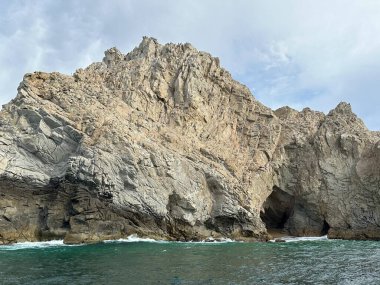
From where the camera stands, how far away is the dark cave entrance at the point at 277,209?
242ft

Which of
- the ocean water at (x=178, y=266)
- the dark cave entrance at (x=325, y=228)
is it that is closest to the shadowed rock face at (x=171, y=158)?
the dark cave entrance at (x=325, y=228)

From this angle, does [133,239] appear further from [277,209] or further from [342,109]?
[342,109]

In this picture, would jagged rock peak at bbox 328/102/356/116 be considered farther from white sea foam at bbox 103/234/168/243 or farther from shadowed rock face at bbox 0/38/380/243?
white sea foam at bbox 103/234/168/243

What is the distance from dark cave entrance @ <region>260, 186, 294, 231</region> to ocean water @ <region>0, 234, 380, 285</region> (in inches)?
1359

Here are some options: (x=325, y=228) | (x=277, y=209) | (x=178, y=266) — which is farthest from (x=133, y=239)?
(x=325, y=228)

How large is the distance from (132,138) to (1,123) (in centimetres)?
1683

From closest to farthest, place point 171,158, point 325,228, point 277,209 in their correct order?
point 171,158 < point 325,228 < point 277,209

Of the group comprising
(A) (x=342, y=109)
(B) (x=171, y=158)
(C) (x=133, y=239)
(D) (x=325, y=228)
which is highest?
(A) (x=342, y=109)

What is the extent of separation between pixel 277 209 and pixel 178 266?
163 feet

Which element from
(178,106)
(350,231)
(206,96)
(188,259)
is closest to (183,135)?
(178,106)

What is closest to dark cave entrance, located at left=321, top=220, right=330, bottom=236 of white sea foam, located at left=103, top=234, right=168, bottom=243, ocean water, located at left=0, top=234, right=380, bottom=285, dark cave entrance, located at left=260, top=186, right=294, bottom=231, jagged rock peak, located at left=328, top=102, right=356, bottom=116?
dark cave entrance, located at left=260, top=186, right=294, bottom=231

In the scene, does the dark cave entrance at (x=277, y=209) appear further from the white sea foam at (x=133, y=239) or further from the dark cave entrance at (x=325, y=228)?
the white sea foam at (x=133, y=239)

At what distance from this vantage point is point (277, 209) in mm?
76250

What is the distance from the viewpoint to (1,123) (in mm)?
54469
